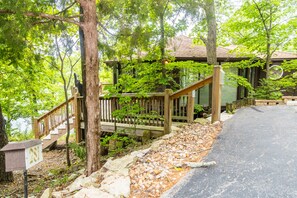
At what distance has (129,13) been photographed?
17.1 feet

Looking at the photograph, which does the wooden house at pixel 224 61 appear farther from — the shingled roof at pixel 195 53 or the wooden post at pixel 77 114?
the wooden post at pixel 77 114

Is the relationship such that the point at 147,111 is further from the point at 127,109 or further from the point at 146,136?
the point at 146,136

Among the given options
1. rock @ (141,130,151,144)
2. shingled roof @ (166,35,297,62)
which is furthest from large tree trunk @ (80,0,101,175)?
shingled roof @ (166,35,297,62)

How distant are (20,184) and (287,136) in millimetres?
6593

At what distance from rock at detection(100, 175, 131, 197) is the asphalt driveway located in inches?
21.7

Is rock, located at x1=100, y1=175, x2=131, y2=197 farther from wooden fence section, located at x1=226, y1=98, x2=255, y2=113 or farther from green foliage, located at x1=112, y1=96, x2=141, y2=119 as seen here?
wooden fence section, located at x1=226, y1=98, x2=255, y2=113

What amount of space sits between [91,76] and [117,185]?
1956 millimetres

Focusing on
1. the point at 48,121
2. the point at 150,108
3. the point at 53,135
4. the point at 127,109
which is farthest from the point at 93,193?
the point at 48,121

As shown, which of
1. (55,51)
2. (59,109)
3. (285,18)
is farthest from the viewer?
(285,18)

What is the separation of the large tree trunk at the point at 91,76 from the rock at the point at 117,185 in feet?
3.22

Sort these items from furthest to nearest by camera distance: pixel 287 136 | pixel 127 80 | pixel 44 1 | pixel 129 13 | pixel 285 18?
pixel 285 18 → pixel 127 80 → pixel 129 13 → pixel 44 1 → pixel 287 136

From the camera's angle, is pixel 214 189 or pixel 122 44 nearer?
pixel 214 189

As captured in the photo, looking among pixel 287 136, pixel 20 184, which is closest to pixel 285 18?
pixel 287 136

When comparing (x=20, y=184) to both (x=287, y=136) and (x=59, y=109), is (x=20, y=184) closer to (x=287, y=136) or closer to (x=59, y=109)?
(x=59, y=109)
